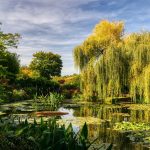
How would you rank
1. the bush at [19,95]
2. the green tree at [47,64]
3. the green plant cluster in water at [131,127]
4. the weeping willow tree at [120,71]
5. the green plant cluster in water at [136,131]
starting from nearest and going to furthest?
the green plant cluster in water at [136,131] < the green plant cluster in water at [131,127] < the weeping willow tree at [120,71] < the bush at [19,95] < the green tree at [47,64]

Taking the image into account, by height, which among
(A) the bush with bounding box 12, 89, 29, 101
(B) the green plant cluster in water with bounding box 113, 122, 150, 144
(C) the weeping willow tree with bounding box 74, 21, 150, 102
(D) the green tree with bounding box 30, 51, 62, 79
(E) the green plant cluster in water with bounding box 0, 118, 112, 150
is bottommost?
(B) the green plant cluster in water with bounding box 113, 122, 150, 144

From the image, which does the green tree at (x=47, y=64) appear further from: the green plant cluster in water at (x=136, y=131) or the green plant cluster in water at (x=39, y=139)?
the green plant cluster in water at (x=39, y=139)

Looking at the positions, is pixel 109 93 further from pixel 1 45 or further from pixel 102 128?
pixel 1 45

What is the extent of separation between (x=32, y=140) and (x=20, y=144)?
1.39 feet

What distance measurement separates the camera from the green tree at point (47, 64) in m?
65.6

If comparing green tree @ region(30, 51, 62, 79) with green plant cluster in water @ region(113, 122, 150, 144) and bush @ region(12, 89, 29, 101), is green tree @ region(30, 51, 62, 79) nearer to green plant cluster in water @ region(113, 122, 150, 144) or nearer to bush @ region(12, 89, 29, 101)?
bush @ region(12, 89, 29, 101)

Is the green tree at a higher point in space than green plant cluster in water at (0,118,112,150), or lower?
higher

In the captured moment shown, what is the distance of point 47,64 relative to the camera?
66.4 metres

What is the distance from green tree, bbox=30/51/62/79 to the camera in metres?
65.6

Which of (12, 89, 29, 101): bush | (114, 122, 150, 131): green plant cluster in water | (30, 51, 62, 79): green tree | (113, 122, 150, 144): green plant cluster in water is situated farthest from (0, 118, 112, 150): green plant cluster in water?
(30, 51, 62, 79): green tree

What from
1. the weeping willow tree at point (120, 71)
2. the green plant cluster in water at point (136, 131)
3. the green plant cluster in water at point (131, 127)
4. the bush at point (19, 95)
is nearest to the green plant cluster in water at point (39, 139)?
the green plant cluster in water at point (136, 131)

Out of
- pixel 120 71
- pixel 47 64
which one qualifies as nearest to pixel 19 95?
pixel 120 71

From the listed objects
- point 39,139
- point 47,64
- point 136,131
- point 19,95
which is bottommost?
point 136,131

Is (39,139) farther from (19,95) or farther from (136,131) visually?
(19,95)
